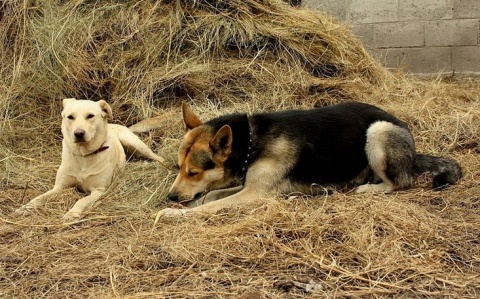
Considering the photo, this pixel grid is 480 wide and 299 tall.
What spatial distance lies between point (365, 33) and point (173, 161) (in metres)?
4.49

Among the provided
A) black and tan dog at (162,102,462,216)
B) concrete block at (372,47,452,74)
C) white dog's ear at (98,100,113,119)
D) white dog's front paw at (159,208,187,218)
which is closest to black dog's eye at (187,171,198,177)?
black and tan dog at (162,102,462,216)

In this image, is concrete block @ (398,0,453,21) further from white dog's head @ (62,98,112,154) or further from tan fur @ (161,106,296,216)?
white dog's head @ (62,98,112,154)

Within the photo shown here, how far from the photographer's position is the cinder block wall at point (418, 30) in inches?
319

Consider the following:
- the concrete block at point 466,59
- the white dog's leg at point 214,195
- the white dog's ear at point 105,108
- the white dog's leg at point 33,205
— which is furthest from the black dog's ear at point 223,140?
the concrete block at point 466,59

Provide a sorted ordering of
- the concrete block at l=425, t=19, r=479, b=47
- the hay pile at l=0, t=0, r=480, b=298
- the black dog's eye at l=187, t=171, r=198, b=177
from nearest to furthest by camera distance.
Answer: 1. the hay pile at l=0, t=0, r=480, b=298
2. the black dog's eye at l=187, t=171, r=198, b=177
3. the concrete block at l=425, t=19, r=479, b=47

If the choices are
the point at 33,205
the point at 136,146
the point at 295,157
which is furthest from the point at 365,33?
the point at 33,205

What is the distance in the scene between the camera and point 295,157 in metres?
4.44

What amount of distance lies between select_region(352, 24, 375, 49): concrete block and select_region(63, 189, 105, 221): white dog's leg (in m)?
5.26

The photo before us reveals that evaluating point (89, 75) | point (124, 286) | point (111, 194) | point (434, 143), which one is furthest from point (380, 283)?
point (89, 75)

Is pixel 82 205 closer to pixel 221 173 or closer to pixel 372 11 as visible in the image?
pixel 221 173

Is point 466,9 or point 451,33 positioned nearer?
point 466,9

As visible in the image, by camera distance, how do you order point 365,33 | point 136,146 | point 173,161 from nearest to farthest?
point 173,161
point 136,146
point 365,33

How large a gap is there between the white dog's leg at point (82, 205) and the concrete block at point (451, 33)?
5.63 metres

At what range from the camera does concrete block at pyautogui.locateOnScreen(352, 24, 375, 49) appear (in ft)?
28.1
